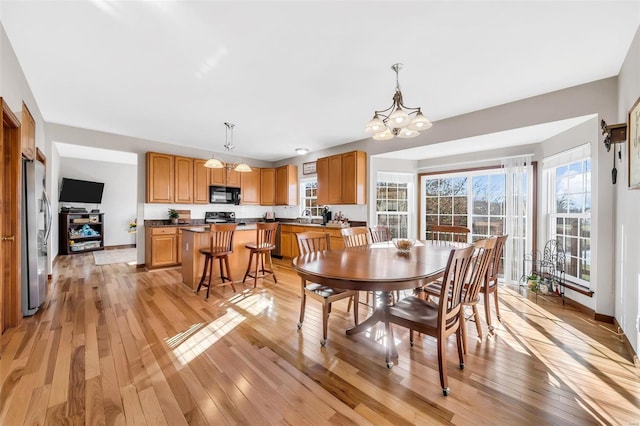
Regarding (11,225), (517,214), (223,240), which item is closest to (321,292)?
(223,240)

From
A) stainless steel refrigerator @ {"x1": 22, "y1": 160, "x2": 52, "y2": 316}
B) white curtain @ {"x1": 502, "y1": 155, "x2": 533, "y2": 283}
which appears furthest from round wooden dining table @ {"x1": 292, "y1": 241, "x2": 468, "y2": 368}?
stainless steel refrigerator @ {"x1": 22, "y1": 160, "x2": 52, "y2": 316}

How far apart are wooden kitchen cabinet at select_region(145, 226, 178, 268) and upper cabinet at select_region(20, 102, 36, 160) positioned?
2.23 meters

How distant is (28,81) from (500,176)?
6.31 metres

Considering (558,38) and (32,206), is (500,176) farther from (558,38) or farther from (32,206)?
(32,206)

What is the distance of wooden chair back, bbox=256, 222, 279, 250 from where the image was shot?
4121mm

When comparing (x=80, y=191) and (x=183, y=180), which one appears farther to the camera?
(x=80, y=191)

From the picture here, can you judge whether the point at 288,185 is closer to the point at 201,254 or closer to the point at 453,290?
the point at 201,254

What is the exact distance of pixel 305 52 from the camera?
7.52 feet

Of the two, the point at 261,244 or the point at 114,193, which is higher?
the point at 114,193

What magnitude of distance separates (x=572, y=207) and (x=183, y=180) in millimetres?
6435

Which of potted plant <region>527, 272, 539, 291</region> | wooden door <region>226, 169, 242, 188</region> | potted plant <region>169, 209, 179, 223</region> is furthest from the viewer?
wooden door <region>226, 169, 242, 188</region>

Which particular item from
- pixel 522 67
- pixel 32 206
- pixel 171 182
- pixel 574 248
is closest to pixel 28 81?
pixel 32 206

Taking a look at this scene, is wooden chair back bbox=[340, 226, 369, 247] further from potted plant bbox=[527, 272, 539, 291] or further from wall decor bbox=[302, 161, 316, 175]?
wall decor bbox=[302, 161, 316, 175]

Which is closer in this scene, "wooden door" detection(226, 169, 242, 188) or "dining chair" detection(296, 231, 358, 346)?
"dining chair" detection(296, 231, 358, 346)
